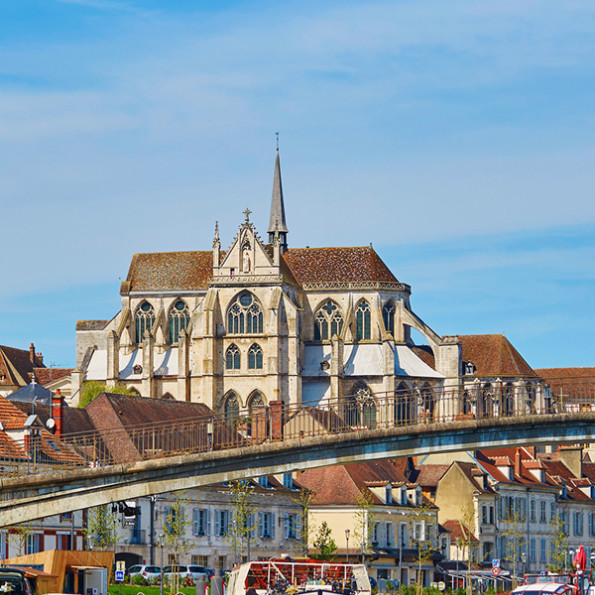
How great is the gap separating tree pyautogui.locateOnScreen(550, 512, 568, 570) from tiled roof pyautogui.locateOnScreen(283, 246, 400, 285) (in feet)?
116

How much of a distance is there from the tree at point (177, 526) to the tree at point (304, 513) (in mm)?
6740

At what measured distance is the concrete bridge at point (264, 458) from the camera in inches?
1746

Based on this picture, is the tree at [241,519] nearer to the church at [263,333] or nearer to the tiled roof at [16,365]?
the church at [263,333]

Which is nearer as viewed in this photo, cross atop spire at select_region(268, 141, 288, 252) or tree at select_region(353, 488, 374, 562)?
tree at select_region(353, 488, 374, 562)

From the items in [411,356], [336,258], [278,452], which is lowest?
[278,452]

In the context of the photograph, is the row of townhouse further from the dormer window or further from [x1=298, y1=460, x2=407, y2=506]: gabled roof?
the dormer window

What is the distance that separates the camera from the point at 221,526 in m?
78.4

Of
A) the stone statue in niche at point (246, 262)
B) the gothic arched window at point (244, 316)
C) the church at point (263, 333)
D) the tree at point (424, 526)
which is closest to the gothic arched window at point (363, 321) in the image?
the church at point (263, 333)

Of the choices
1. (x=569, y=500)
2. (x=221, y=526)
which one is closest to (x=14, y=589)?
(x=221, y=526)

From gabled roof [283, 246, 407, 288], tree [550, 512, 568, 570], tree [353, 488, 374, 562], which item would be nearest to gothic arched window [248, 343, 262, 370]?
gabled roof [283, 246, 407, 288]

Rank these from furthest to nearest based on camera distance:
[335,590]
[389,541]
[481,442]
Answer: [389,541] → [481,442] → [335,590]

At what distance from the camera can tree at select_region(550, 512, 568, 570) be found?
291 ft

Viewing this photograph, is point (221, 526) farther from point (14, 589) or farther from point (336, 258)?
point (336, 258)

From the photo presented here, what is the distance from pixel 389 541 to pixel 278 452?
40.1 meters
